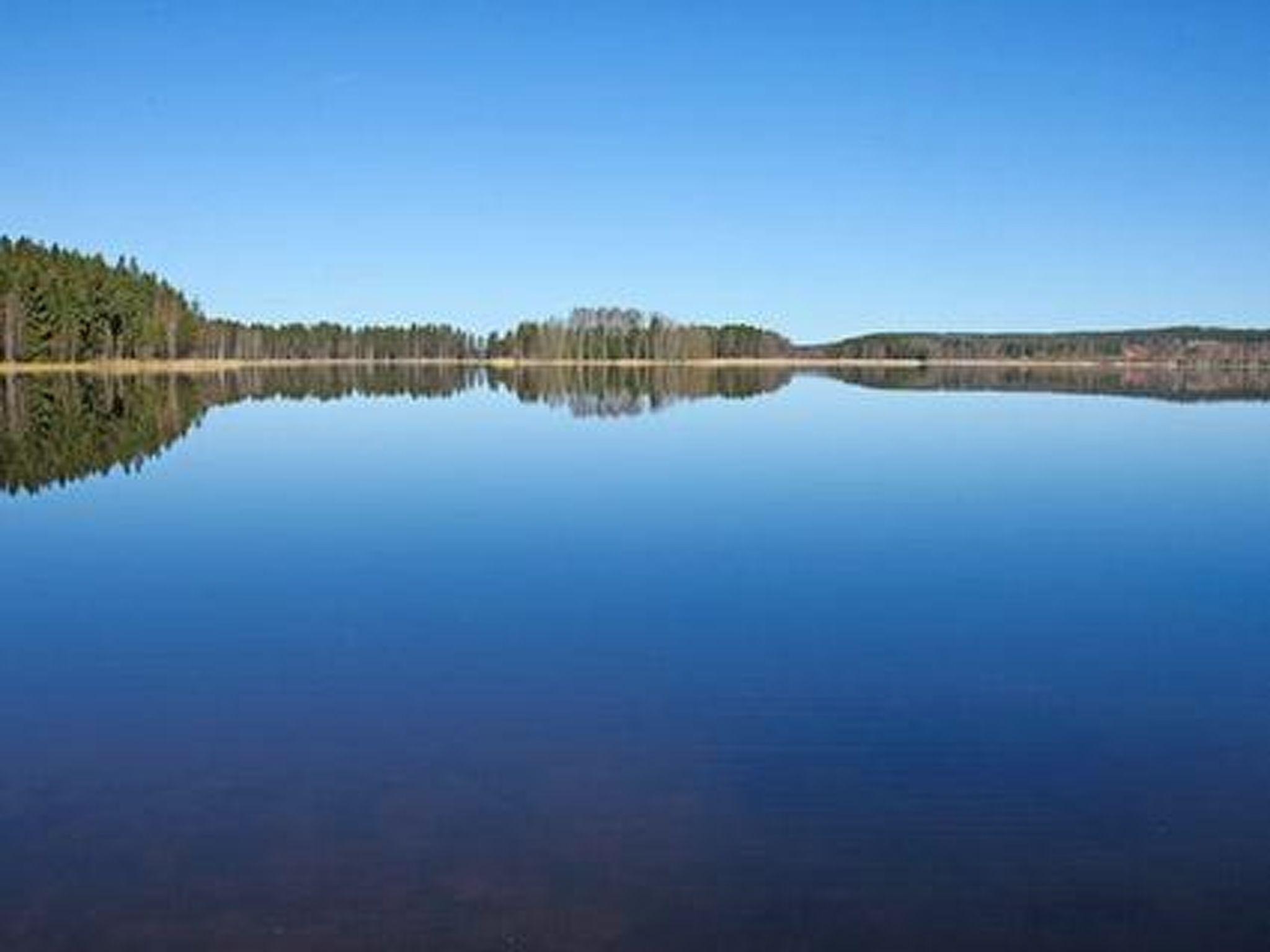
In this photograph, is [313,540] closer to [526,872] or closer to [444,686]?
[444,686]

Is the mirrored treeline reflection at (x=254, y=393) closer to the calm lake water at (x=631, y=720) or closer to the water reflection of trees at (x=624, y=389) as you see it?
the water reflection of trees at (x=624, y=389)

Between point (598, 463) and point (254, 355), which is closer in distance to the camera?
point (598, 463)

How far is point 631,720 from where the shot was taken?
37.0ft

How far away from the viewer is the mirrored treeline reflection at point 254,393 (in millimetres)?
35594

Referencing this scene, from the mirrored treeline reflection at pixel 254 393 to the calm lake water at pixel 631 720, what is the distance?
9.10 meters

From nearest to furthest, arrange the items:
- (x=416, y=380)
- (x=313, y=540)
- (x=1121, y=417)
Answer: (x=313, y=540) < (x=1121, y=417) < (x=416, y=380)

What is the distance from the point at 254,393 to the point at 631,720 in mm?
81970

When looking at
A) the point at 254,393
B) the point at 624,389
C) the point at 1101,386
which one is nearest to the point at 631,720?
the point at 254,393

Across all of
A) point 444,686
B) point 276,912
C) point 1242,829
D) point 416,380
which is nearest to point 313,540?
point 444,686

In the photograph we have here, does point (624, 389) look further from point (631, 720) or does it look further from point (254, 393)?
point (631, 720)

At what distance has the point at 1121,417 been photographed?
204ft

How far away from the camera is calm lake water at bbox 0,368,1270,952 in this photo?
7.55 metres

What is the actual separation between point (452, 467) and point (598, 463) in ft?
13.3

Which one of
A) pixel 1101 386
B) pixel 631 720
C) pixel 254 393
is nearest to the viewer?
pixel 631 720
